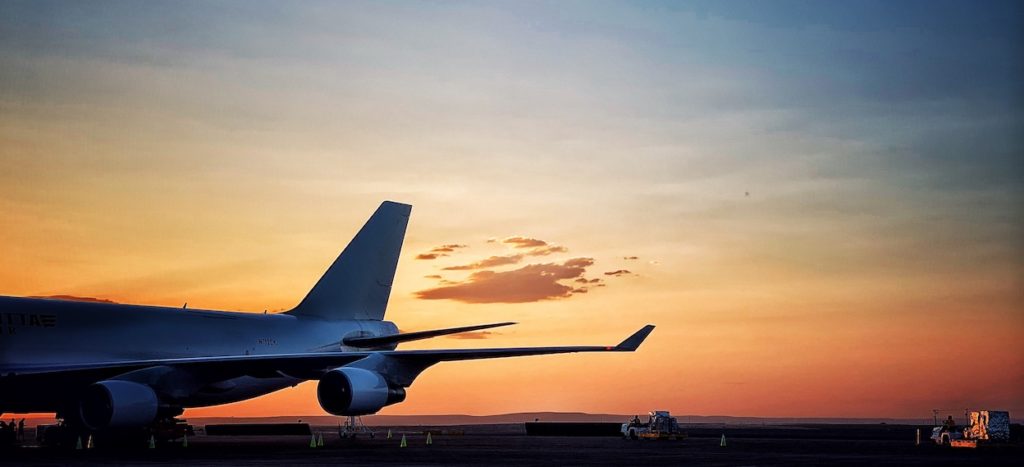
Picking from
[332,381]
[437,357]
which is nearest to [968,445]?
[437,357]

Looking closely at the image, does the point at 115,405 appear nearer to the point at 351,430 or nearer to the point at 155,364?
the point at 155,364

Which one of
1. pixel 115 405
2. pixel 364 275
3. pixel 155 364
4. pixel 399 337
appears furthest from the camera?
pixel 364 275

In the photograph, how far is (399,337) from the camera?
4606cm

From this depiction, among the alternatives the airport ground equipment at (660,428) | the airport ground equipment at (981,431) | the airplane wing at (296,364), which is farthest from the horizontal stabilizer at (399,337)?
the airport ground equipment at (981,431)

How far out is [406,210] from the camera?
53250mm

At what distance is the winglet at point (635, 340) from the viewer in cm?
3759

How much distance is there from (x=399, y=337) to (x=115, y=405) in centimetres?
1411

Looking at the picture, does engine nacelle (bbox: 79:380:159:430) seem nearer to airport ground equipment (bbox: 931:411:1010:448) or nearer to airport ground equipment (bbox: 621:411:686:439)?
airport ground equipment (bbox: 621:411:686:439)

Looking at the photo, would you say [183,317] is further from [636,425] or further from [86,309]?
[636,425]

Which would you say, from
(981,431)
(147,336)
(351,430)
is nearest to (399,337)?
(351,430)

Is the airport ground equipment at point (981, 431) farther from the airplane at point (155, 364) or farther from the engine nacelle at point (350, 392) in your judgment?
the engine nacelle at point (350, 392)

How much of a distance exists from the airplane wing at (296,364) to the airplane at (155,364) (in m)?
0.03

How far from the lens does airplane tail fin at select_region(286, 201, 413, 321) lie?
4959 cm

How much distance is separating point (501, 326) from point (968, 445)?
17.0 meters
